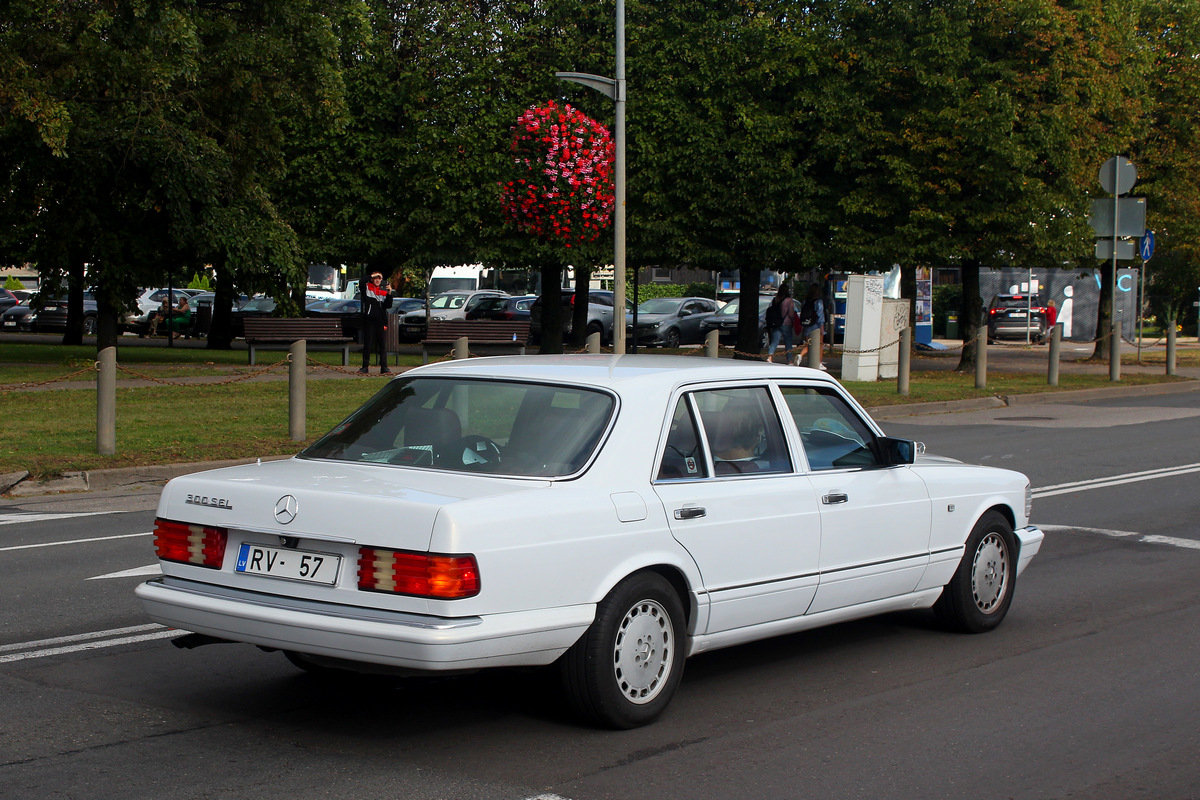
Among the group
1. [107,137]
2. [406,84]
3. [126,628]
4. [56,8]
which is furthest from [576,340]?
[126,628]

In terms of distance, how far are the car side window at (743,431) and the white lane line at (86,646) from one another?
2.74 m

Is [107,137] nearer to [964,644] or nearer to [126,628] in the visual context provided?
[126,628]

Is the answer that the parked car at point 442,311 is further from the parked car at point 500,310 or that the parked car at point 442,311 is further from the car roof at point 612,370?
the car roof at point 612,370

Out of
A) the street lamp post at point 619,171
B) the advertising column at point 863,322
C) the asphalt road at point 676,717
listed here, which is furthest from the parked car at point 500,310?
the asphalt road at point 676,717

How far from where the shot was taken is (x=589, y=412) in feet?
18.0

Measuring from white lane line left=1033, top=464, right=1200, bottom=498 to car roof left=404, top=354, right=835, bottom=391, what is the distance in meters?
6.85

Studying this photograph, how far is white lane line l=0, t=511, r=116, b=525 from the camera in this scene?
10648 millimetres

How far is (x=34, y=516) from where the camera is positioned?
35.7 feet

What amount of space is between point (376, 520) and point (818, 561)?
215 cm

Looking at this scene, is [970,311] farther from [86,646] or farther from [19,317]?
[19,317]

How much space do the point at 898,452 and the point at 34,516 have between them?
7.62 meters

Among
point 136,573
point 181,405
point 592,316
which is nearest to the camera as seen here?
point 136,573

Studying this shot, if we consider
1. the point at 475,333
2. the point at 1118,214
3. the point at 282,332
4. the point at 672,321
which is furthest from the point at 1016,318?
the point at 282,332

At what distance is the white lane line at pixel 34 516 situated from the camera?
419 inches
